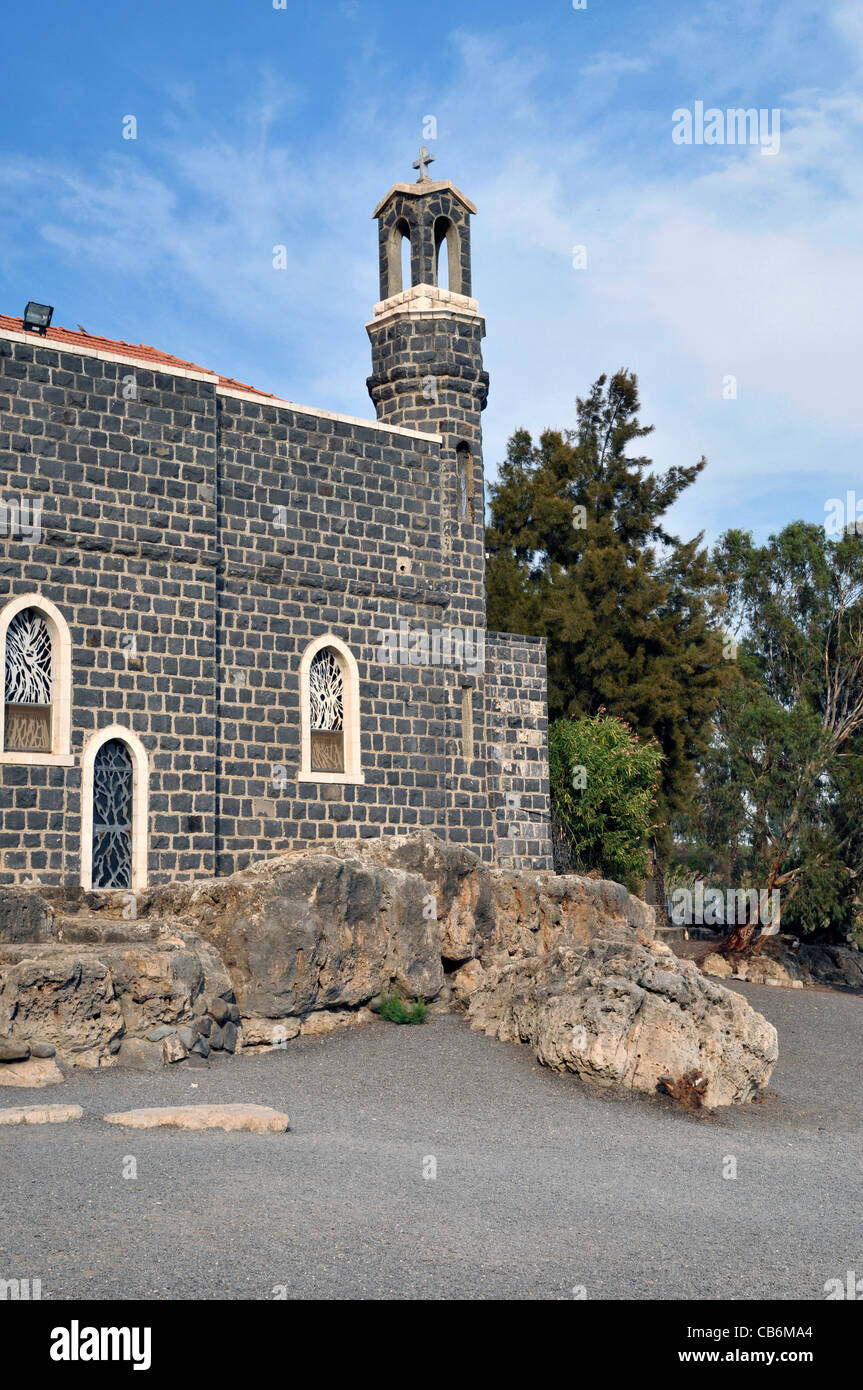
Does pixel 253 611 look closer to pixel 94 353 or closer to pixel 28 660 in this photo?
pixel 28 660

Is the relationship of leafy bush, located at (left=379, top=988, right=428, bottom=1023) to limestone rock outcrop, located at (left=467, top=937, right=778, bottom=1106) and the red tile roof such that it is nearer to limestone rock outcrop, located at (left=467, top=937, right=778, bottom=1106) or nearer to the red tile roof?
limestone rock outcrop, located at (left=467, top=937, right=778, bottom=1106)

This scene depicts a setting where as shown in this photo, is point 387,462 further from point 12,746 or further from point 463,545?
point 12,746

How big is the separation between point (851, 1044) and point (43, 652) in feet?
36.1

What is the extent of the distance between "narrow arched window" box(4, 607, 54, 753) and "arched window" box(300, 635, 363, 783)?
340 cm

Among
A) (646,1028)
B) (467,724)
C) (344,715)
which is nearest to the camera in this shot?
(646,1028)

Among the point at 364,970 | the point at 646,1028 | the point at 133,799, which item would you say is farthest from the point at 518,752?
the point at 646,1028

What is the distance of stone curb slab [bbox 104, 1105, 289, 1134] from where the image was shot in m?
9.62

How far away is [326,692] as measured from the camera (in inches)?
691

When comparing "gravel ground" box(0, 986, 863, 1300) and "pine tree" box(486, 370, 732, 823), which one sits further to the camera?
"pine tree" box(486, 370, 732, 823)

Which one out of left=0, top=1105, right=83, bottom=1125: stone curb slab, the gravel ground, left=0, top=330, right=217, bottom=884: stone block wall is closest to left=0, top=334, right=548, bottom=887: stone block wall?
left=0, top=330, right=217, bottom=884: stone block wall

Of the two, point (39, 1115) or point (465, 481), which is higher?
point (465, 481)

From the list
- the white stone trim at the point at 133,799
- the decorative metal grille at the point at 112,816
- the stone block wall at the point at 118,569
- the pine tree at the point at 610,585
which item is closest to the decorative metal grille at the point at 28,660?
the stone block wall at the point at 118,569

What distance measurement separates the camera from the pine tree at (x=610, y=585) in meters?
29.3

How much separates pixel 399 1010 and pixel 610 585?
16116mm
